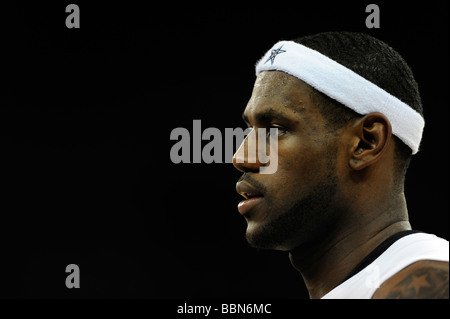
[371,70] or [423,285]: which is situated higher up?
[371,70]

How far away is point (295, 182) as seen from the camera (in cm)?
180

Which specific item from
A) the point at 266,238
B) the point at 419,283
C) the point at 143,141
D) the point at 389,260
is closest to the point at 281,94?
the point at 266,238

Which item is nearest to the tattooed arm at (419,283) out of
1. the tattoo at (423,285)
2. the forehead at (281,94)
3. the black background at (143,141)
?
the tattoo at (423,285)

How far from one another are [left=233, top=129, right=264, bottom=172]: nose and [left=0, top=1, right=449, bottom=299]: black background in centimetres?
250

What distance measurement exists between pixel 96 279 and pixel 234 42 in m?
1.93

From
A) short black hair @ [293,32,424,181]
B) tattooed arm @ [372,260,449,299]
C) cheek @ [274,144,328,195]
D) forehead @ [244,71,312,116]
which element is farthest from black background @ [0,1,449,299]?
tattooed arm @ [372,260,449,299]

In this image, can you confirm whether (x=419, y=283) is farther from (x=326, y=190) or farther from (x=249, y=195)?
(x=249, y=195)

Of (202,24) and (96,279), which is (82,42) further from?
(96,279)

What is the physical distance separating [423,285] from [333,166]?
A: 46cm

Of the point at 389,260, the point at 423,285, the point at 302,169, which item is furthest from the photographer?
the point at 302,169

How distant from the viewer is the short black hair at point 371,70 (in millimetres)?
1835

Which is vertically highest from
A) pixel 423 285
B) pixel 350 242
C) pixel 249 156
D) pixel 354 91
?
pixel 354 91

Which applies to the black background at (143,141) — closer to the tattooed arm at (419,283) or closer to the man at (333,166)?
the man at (333,166)

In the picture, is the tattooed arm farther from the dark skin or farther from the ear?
the ear
